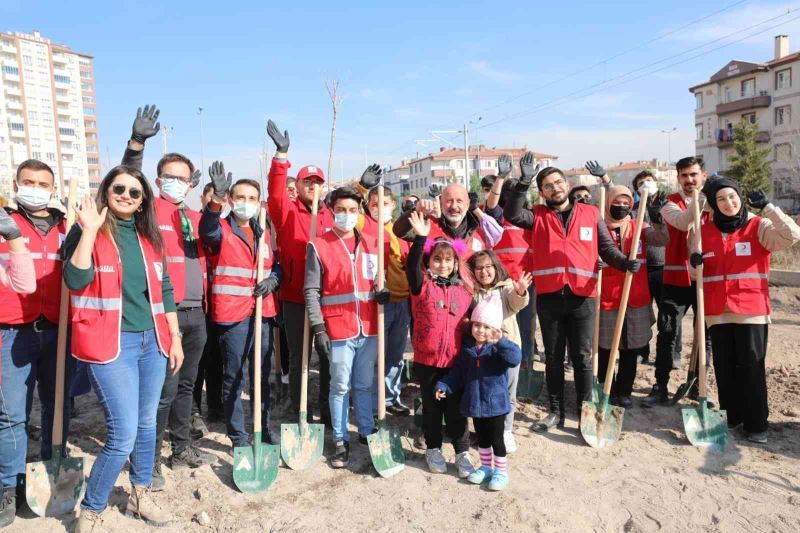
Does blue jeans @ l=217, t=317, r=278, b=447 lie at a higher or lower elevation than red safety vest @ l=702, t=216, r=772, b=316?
lower

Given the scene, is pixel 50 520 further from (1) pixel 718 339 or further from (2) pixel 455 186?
(1) pixel 718 339

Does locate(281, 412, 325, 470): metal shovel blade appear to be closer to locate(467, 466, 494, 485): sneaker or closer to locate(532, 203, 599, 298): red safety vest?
locate(467, 466, 494, 485): sneaker

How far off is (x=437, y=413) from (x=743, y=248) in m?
2.80

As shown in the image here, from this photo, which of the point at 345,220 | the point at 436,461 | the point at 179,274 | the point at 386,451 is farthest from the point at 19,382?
the point at 436,461

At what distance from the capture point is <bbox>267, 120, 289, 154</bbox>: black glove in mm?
4379

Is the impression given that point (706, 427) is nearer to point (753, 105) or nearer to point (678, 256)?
point (678, 256)

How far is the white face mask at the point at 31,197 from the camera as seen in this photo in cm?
343

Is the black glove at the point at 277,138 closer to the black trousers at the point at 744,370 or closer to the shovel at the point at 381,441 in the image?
the shovel at the point at 381,441

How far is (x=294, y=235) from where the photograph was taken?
4.69 m

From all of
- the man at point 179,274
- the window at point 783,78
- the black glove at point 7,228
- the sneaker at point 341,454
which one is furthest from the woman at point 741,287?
the window at point 783,78

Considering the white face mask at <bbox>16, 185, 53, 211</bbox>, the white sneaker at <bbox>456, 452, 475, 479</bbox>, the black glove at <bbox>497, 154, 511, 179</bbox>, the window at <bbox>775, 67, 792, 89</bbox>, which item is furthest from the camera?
the window at <bbox>775, 67, 792, 89</bbox>

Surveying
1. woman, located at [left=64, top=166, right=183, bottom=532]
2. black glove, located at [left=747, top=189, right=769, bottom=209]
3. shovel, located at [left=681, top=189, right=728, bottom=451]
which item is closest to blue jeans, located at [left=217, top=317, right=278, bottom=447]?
woman, located at [left=64, top=166, right=183, bottom=532]

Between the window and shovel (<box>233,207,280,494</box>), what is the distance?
158ft

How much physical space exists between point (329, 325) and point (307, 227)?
979 mm
